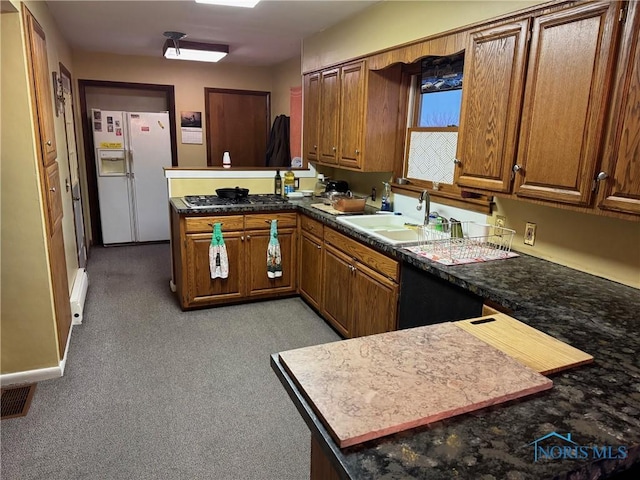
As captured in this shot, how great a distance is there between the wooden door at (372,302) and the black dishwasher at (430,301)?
93 mm

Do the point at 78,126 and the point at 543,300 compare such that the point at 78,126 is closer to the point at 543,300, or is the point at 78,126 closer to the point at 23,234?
the point at 23,234

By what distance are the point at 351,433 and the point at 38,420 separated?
84.9 inches

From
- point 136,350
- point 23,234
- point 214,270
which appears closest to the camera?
point 23,234

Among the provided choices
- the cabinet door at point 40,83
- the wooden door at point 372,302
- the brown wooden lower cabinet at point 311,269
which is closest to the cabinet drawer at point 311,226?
→ the brown wooden lower cabinet at point 311,269

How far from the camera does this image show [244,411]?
2.39 m

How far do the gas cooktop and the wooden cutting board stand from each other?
2.63m

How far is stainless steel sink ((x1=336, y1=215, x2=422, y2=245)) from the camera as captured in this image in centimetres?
299

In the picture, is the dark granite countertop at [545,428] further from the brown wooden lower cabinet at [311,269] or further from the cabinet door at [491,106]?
the brown wooden lower cabinet at [311,269]


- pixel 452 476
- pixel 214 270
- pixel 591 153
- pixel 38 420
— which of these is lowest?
pixel 38 420

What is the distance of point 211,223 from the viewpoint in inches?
141

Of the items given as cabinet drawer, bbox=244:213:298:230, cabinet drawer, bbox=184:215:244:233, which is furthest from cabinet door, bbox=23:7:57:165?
cabinet drawer, bbox=244:213:298:230

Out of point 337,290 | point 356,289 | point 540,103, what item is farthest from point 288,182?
point 540,103

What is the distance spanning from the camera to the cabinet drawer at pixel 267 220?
12.2ft

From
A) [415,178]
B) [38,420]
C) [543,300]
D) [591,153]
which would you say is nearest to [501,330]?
[543,300]
